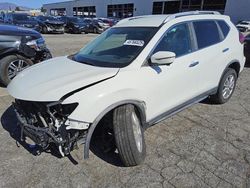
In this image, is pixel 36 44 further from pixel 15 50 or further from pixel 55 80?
pixel 55 80

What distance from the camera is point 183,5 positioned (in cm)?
4541

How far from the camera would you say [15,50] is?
5.68 m

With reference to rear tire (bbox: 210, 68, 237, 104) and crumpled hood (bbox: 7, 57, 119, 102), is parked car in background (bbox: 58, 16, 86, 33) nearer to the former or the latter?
rear tire (bbox: 210, 68, 237, 104)

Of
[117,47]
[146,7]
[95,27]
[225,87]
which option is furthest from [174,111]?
[146,7]

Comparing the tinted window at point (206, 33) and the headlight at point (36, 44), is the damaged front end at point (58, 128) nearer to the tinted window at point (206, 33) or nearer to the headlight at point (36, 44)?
the tinted window at point (206, 33)

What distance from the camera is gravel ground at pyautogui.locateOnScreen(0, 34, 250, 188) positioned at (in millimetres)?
2771

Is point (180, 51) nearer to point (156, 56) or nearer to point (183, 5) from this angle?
point (156, 56)

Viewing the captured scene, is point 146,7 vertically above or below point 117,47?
above

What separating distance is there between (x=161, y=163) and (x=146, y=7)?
51.0 meters

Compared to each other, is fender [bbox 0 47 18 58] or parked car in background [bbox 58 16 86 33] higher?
fender [bbox 0 47 18 58]

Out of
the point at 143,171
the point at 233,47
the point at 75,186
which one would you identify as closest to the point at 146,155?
the point at 143,171

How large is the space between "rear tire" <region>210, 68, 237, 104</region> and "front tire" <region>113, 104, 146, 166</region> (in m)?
2.45

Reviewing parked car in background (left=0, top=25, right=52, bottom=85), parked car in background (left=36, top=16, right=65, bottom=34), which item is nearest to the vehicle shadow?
parked car in background (left=0, top=25, right=52, bottom=85)

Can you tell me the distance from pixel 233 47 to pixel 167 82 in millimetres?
2178
